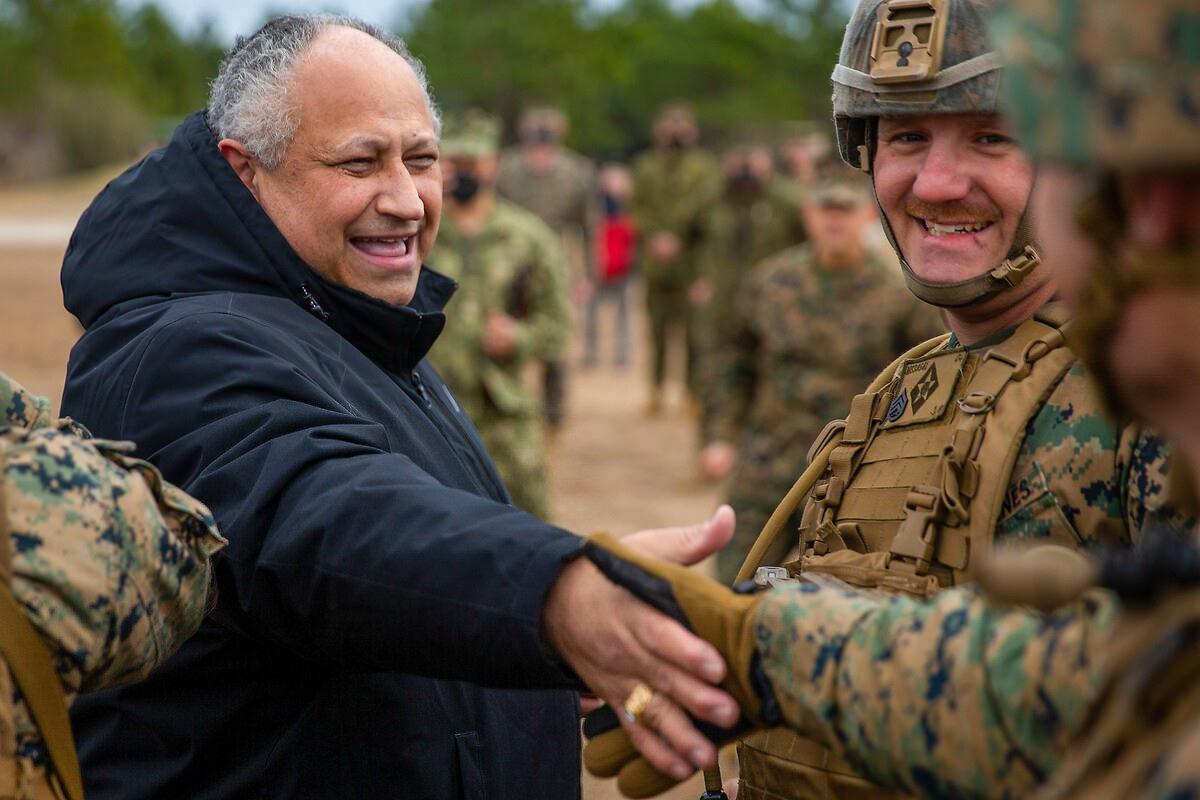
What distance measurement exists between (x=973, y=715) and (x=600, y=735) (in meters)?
0.83

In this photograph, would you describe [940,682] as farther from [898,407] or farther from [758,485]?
[758,485]

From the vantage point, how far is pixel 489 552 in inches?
99.7

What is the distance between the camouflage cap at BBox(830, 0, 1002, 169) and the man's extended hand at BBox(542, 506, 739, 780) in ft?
3.39

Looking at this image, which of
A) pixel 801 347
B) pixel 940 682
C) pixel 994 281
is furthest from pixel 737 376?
pixel 940 682

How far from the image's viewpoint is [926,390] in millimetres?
2980

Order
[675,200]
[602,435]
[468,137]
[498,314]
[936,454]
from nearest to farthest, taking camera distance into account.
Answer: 1. [936,454]
2. [498,314]
3. [468,137]
4. [602,435]
5. [675,200]

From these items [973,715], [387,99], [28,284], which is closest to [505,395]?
[387,99]

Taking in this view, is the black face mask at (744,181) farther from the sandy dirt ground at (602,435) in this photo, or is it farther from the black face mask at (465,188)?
the black face mask at (465,188)

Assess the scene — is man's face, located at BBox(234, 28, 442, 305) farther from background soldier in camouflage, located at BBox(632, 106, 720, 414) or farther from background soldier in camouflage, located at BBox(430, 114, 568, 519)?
background soldier in camouflage, located at BBox(632, 106, 720, 414)

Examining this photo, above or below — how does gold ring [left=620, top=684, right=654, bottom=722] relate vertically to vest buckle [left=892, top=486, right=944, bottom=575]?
below

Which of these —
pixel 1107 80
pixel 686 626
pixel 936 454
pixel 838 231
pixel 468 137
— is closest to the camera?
pixel 1107 80

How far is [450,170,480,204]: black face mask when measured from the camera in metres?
8.33

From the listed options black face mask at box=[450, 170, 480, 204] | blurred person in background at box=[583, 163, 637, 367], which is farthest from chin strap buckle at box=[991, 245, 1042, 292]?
blurred person in background at box=[583, 163, 637, 367]

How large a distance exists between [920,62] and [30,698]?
79.5 inches
